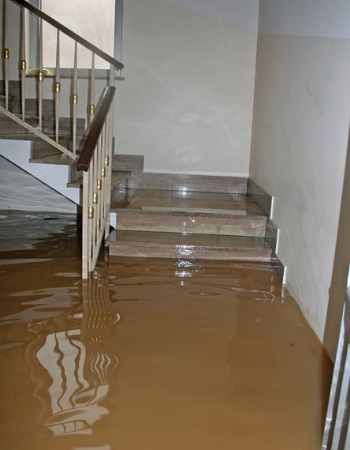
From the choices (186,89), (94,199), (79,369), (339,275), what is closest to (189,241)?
(94,199)

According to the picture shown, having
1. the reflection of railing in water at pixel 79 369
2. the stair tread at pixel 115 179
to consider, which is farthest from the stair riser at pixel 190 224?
the reflection of railing in water at pixel 79 369

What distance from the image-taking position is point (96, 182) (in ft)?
9.41

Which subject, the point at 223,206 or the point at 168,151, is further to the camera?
the point at 168,151

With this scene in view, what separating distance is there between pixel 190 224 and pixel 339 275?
1730 millimetres

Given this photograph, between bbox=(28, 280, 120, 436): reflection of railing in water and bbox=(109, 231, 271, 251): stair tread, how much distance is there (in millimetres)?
929

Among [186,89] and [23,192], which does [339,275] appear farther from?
[23,192]

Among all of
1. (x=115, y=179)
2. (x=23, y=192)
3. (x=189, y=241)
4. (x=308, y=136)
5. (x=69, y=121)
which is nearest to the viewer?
(x=308, y=136)

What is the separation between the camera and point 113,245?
10.4 feet

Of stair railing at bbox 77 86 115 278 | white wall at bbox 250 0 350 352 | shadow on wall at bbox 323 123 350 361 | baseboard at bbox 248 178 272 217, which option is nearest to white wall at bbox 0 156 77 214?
stair railing at bbox 77 86 115 278

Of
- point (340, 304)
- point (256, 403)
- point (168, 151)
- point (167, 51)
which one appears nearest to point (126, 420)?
point (256, 403)

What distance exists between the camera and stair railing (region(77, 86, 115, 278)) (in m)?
2.60

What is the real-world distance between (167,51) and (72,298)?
10.1 ft

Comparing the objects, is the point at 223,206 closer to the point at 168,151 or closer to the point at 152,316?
the point at 168,151

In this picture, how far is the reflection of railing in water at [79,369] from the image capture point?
1460mm
